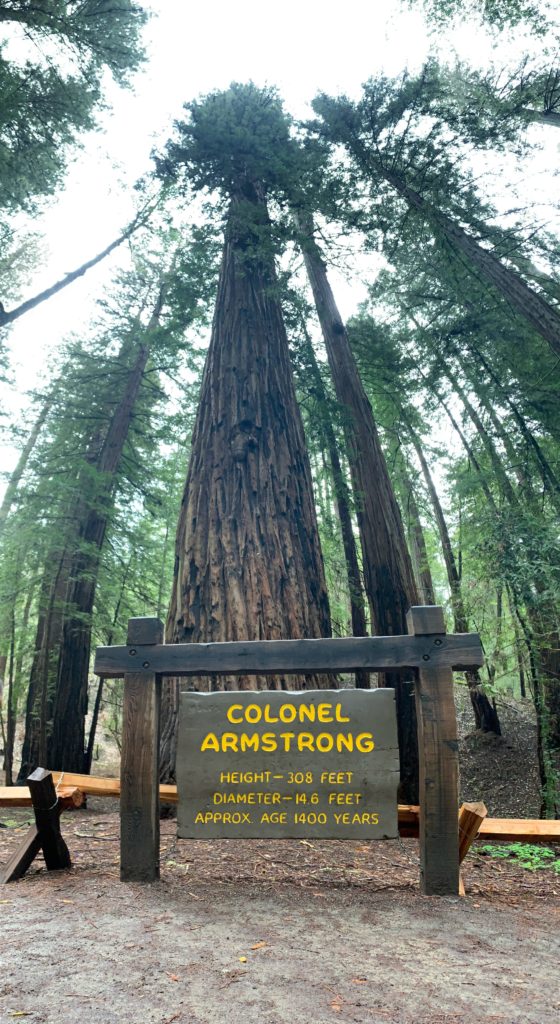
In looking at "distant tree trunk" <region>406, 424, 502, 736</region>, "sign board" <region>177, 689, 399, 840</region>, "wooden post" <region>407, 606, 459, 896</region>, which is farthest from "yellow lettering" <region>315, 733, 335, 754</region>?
"distant tree trunk" <region>406, 424, 502, 736</region>

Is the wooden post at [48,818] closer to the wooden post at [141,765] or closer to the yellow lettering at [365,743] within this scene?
the wooden post at [141,765]

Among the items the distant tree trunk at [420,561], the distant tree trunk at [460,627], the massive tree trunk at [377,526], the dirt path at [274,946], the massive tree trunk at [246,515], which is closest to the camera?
the dirt path at [274,946]

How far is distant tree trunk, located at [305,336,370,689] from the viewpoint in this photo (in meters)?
10.2

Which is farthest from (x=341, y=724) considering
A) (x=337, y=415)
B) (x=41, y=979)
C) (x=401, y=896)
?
(x=337, y=415)

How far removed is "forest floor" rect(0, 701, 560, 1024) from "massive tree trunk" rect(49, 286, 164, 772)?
6.04 meters

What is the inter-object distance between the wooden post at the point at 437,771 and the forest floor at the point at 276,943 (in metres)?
0.15

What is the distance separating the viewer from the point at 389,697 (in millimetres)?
3707

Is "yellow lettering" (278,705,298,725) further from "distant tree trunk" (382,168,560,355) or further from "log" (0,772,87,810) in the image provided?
"distant tree trunk" (382,168,560,355)

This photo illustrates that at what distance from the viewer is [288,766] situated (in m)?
3.64

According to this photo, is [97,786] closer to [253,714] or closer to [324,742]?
[253,714]

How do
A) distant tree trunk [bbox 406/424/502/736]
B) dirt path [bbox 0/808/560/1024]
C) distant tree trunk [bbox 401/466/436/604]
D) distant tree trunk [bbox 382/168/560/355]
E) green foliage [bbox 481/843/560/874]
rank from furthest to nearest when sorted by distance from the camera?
1. distant tree trunk [bbox 401/466/436/604]
2. distant tree trunk [bbox 406/424/502/736]
3. distant tree trunk [bbox 382/168/560/355]
4. green foliage [bbox 481/843/560/874]
5. dirt path [bbox 0/808/560/1024]

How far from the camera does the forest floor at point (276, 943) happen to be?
7.10 feet

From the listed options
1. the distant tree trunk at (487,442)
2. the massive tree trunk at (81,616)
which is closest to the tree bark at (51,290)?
the massive tree trunk at (81,616)

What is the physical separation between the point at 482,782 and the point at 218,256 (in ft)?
38.7
